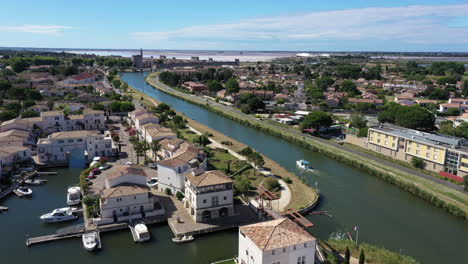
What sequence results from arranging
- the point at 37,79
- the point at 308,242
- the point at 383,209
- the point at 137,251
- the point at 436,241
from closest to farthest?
the point at 308,242 < the point at 137,251 < the point at 436,241 < the point at 383,209 < the point at 37,79

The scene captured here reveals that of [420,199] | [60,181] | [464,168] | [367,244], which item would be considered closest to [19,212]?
[60,181]

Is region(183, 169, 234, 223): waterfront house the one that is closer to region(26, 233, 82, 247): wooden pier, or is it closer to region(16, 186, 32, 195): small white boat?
region(26, 233, 82, 247): wooden pier

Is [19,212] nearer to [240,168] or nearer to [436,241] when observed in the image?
[240,168]

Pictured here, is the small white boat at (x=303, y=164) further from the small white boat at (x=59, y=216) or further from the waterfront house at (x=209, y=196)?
the small white boat at (x=59, y=216)

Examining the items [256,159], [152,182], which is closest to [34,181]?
[152,182]

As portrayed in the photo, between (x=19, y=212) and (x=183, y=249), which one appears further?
(x=19, y=212)

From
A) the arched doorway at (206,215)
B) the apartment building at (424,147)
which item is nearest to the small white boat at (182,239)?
the arched doorway at (206,215)

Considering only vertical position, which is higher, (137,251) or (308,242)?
(308,242)
